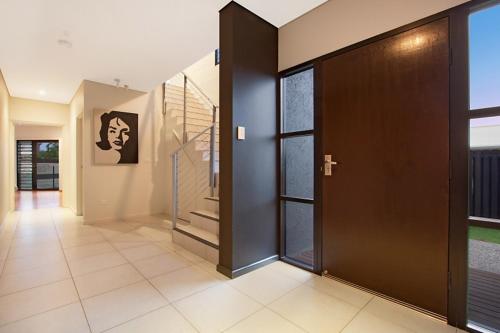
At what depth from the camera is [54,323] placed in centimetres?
154

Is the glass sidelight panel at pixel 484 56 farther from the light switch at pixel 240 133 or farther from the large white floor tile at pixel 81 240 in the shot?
the large white floor tile at pixel 81 240

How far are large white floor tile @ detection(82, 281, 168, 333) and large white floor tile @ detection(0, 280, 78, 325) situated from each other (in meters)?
0.21

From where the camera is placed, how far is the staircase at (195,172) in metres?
2.89

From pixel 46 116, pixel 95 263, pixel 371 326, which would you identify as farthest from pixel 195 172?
pixel 46 116

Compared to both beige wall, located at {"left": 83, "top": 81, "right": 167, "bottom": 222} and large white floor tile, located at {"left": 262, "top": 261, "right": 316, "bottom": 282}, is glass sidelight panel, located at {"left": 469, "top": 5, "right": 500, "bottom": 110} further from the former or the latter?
beige wall, located at {"left": 83, "top": 81, "right": 167, "bottom": 222}

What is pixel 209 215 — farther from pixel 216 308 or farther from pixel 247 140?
pixel 216 308

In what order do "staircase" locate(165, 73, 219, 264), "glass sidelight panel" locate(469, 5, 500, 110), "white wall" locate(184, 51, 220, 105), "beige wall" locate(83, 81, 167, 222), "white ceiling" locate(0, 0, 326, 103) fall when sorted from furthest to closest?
"white wall" locate(184, 51, 220, 105), "beige wall" locate(83, 81, 167, 222), "staircase" locate(165, 73, 219, 264), "white ceiling" locate(0, 0, 326, 103), "glass sidelight panel" locate(469, 5, 500, 110)

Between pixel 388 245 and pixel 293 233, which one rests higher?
pixel 388 245

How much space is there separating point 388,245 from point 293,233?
3.47ft

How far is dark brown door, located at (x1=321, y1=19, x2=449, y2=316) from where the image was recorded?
161cm

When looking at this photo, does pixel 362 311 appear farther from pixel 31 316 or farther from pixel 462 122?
pixel 31 316

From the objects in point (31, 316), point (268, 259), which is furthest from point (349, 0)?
point (31, 316)

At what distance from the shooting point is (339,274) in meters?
2.13

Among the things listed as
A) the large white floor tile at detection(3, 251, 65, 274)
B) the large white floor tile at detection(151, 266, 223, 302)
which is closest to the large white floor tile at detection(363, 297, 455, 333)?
the large white floor tile at detection(151, 266, 223, 302)
